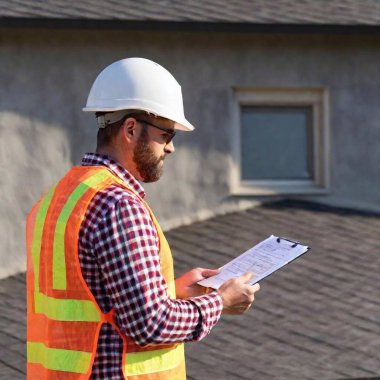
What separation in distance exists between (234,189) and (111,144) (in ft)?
24.0

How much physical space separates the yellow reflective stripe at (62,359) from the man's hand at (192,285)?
555 millimetres

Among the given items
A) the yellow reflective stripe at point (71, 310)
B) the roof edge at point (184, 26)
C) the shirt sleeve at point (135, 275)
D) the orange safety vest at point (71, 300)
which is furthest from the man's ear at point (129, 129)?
the roof edge at point (184, 26)

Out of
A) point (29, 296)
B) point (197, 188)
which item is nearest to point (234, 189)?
point (197, 188)

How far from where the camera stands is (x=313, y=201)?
11.0m

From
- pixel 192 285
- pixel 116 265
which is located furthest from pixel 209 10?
pixel 116 265

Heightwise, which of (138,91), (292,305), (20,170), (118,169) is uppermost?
(138,91)

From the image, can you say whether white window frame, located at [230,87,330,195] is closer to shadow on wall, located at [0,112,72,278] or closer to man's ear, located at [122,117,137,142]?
Answer: shadow on wall, located at [0,112,72,278]

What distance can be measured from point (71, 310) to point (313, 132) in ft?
26.0

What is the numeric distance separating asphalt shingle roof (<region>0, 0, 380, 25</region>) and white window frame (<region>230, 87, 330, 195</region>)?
Answer: 0.74m

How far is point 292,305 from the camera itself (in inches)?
347

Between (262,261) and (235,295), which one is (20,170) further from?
(235,295)

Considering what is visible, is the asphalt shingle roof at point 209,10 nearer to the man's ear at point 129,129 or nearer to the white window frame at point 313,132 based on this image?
the white window frame at point 313,132

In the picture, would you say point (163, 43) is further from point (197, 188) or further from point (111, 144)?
point (111, 144)

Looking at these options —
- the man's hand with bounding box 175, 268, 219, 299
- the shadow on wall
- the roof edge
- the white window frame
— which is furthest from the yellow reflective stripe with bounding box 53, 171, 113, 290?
the white window frame
